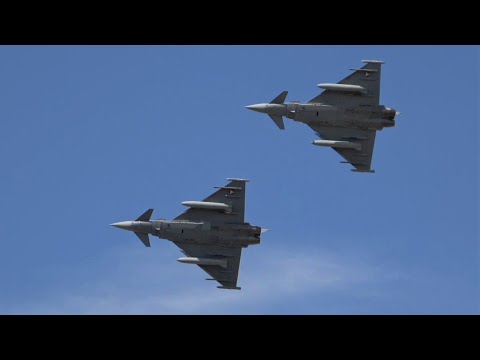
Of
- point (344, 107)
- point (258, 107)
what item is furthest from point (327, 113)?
point (258, 107)

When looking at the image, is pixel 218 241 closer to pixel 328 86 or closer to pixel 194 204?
pixel 194 204

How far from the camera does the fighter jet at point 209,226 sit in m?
178

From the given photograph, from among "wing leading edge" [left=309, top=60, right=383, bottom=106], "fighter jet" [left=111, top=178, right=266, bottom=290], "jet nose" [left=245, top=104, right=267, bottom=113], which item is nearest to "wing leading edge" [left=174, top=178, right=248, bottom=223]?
"fighter jet" [left=111, top=178, right=266, bottom=290]

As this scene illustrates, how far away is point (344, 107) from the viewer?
17888cm

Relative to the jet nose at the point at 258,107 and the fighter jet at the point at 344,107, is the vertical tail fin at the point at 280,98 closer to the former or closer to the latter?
the fighter jet at the point at 344,107

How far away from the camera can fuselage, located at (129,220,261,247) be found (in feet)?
582

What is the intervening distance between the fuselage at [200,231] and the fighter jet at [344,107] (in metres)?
8.74

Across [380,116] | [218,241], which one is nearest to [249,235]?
[218,241]

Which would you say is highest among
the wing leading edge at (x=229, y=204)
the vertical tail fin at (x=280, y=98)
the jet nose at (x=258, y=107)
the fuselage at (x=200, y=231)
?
the vertical tail fin at (x=280, y=98)

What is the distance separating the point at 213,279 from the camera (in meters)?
179

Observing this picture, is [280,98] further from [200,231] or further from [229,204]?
[200,231]

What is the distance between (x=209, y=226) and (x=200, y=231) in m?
0.80

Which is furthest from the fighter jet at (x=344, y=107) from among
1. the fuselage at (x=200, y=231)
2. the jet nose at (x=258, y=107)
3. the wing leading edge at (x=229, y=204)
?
the fuselage at (x=200, y=231)

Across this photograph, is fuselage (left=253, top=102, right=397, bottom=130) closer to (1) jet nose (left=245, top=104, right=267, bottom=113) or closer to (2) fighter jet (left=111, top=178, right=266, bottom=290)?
(1) jet nose (left=245, top=104, right=267, bottom=113)
